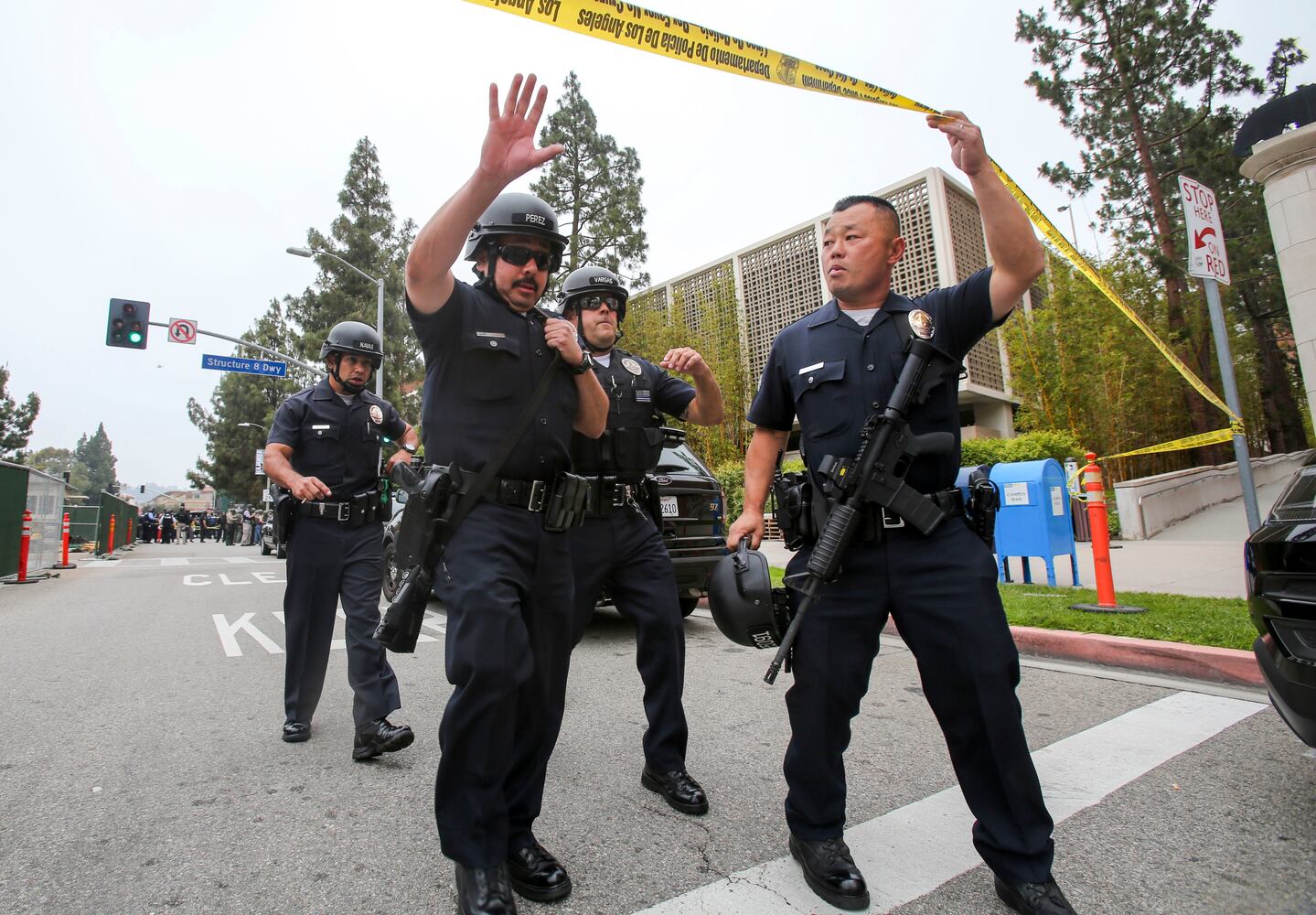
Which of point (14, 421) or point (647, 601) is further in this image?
point (14, 421)

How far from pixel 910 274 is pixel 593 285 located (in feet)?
90.5

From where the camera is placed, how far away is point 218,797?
2.76 metres

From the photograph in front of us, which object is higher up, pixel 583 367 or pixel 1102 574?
pixel 583 367

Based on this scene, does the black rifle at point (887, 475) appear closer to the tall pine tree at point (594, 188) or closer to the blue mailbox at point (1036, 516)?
the blue mailbox at point (1036, 516)

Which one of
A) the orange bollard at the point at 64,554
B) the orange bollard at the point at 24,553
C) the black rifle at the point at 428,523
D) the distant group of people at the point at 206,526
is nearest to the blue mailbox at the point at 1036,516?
the black rifle at the point at 428,523

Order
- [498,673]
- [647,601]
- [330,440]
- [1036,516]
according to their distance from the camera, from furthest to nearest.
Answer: [1036,516] < [330,440] < [647,601] < [498,673]

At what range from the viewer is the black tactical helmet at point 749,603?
225 cm

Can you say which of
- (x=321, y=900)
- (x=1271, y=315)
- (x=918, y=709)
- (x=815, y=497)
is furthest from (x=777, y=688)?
(x=1271, y=315)

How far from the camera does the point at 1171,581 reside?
7.12 m

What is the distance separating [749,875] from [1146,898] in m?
1.06

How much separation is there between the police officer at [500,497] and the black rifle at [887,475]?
0.74 m

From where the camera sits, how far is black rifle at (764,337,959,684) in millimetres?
2031

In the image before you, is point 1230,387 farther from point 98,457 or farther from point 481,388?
point 98,457

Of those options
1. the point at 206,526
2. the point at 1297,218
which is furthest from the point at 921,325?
the point at 206,526
